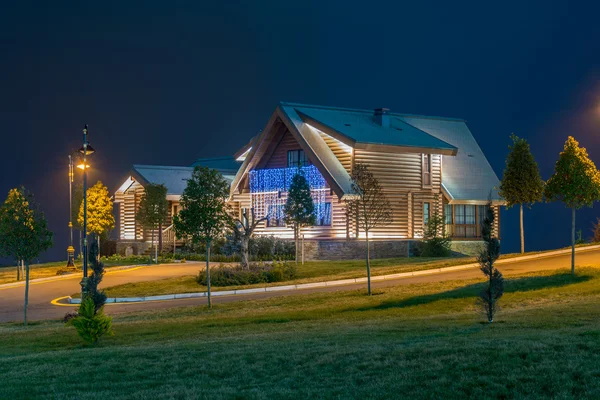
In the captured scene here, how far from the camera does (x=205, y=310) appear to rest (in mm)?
25812

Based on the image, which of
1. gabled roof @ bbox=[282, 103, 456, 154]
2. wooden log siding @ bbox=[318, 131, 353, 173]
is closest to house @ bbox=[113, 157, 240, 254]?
gabled roof @ bbox=[282, 103, 456, 154]

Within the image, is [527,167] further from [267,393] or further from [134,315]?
→ [267,393]

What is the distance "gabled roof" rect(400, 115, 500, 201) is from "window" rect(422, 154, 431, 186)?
1.87 m

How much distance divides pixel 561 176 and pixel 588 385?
20792 mm

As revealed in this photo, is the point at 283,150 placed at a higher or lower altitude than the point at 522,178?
higher

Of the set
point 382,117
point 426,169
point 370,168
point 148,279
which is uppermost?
point 382,117

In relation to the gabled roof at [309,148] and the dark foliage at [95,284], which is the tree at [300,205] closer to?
the gabled roof at [309,148]

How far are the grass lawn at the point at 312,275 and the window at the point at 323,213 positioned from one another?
7806mm

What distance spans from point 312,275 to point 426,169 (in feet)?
55.0

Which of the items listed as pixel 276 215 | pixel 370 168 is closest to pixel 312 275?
pixel 370 168

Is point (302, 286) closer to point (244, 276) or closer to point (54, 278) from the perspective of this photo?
point (244, 276)

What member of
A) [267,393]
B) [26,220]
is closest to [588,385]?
[267,393]

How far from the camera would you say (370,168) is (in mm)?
47781

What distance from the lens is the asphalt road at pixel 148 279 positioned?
28.1m
